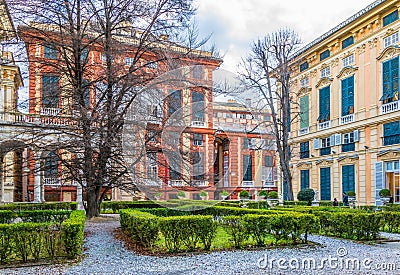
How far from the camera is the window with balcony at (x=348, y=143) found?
83.5 feet

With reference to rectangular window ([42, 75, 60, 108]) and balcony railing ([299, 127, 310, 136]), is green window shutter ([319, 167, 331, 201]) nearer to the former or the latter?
balcony railing ([299, 127, 310, 136])

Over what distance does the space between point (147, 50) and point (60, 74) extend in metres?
3.57

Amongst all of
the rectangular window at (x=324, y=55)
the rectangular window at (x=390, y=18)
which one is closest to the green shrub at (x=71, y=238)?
the rectangular window at (x=390, y=18)

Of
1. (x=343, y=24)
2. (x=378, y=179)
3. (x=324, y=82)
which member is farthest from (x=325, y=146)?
(x=343, y=24)

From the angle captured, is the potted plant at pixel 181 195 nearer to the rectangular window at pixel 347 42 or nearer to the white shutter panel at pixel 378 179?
the white shutter panel at pixel 378 179

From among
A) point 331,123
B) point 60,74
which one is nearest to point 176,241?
point 60,74

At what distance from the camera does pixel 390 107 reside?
22.0 meters

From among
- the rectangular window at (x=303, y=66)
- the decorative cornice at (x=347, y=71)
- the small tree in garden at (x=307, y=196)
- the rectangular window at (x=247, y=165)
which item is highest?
the rectangular window at (x=303, y=66)

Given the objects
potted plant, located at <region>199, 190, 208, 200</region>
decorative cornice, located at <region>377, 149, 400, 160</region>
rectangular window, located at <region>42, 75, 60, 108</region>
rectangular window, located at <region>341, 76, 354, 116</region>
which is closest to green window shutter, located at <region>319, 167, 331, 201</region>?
rectangular window, located at <region>341, 76, 354, 116</region>

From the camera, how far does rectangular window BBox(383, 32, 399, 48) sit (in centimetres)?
2169

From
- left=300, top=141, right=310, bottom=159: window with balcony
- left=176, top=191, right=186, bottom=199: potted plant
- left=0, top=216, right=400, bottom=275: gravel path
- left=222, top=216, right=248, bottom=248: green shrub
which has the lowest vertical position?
left=0, top=216, right=400, bottom=275: gravel path

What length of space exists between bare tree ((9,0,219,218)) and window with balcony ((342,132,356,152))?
47.8 feet

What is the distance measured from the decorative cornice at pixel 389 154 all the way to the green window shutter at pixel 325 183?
534cm

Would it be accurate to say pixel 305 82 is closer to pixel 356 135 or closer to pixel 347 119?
pixel 347 119
